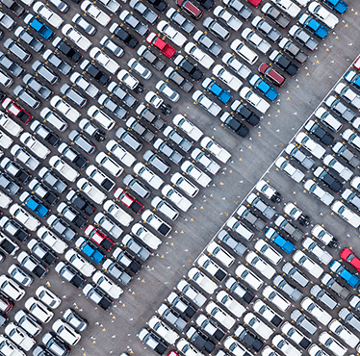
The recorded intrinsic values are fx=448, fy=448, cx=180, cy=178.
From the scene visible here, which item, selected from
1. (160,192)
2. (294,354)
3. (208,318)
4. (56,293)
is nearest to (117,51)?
(160,192)

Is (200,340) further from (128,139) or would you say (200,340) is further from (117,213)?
(128,139)

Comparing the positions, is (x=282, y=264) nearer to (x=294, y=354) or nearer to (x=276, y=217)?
(x=276, y=217)

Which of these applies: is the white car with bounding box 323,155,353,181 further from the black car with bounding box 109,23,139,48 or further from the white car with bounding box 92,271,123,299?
the white car with bounding box 92,271,123,299

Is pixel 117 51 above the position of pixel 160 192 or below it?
above

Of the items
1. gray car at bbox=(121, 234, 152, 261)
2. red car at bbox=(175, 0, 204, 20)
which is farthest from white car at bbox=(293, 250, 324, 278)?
red car at bbox=(175, 0, 204, 20)

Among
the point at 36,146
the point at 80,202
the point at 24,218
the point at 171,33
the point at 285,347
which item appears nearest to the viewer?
the point at 285,347

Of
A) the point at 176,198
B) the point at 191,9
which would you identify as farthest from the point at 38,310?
the point at 191,9
